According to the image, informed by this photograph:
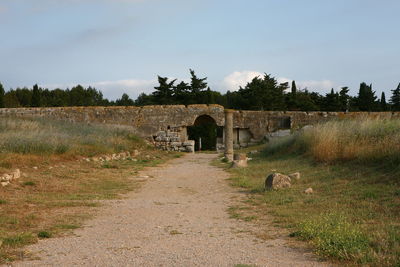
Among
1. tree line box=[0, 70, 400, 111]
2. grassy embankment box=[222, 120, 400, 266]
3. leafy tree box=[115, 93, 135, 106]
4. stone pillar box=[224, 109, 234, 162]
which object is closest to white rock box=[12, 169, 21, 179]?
grassy embankment box=[222, 120, 400, 266]

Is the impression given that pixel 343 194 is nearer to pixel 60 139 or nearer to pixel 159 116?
pixel 60 139

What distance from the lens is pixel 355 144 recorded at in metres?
11.9

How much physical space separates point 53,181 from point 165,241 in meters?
5.68

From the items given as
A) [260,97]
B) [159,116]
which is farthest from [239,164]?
[260,97]

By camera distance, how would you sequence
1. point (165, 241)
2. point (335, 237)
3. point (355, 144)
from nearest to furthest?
point (335, 237), point (165, 241), point (355, 144)

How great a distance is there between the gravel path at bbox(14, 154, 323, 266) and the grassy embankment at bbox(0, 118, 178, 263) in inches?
14.7

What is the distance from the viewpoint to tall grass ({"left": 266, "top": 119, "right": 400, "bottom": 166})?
1008 cm

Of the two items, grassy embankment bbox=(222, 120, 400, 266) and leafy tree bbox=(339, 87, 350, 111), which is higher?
leafy tree bbox=(339, 87, 350, 111)

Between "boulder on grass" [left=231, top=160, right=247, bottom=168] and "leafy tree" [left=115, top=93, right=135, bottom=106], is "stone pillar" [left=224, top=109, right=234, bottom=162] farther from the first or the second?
"leafy tree" [left=115, top=93, right=135, bottom=106]

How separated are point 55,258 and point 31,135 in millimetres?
9763

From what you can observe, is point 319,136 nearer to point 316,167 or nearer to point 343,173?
point 316,167

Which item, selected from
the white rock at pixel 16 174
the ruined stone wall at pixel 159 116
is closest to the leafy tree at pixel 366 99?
the ruined stone wall at pixel 159 116

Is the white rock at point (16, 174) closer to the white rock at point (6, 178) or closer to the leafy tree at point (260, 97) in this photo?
the white rock at point (6, 178)

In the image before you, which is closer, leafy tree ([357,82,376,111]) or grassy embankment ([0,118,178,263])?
grassy embankment ([0,118,178,263])
